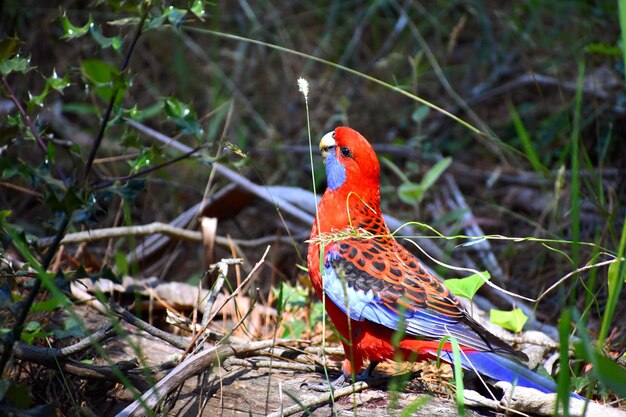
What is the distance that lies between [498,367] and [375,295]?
467mm

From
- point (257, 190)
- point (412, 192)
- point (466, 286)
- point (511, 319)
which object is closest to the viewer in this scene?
point (466, 286)

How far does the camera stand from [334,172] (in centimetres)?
295

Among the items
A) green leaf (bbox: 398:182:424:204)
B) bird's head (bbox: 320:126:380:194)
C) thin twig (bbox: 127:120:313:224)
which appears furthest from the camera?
green leaf (bbox: 398:182:424:204)

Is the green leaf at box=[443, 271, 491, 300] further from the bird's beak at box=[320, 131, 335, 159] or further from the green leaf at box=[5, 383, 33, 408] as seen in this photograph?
the green leaf at box=[5, 383, 33, 408]

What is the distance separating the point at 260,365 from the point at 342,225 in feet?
2.01

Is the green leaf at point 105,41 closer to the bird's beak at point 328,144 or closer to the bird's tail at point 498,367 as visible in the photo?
the bird's beak at point 328,144

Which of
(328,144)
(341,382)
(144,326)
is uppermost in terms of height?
(328,144)

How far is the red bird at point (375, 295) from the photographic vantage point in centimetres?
241

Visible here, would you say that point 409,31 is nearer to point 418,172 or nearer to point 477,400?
point 418,172

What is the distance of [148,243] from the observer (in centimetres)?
385

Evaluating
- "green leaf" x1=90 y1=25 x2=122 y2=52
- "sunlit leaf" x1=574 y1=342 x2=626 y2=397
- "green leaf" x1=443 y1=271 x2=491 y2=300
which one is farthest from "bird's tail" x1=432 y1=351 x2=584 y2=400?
"green leaf" x1=90 y1=25 x2=122 y2=52

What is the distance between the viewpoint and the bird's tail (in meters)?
2.22

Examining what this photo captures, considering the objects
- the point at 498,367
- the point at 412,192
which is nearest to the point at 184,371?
the point at 498,367

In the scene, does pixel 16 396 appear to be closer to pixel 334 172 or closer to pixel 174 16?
pixel 174 16
